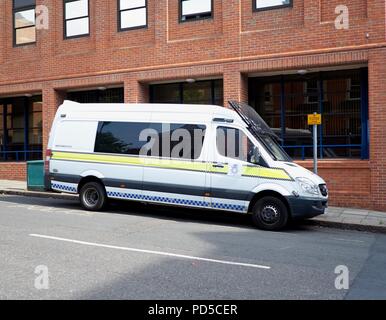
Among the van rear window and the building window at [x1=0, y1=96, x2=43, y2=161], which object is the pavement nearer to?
the van rear window

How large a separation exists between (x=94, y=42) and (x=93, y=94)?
2.03 metres

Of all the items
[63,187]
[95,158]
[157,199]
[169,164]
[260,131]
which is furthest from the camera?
[63,187]

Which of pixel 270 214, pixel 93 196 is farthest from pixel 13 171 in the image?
pixel 270 214

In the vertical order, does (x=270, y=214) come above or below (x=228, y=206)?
below

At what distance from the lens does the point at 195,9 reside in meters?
15.2

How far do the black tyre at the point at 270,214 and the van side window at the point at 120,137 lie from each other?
3214 millimetres

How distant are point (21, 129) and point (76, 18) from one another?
5424 mm

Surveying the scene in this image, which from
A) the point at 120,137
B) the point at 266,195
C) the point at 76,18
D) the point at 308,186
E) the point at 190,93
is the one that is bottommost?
the point at 266,195

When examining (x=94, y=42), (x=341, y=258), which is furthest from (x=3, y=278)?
(x=94, y=42)

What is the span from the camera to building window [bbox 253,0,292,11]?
45.8ft

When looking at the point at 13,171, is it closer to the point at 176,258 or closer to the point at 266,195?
the point at 266,195

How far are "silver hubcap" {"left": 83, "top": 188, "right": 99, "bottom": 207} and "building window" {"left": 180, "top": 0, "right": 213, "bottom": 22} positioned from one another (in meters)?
6.77

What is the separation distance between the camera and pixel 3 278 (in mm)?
5777

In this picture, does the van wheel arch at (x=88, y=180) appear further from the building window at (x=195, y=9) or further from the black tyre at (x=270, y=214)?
the building window at (x=195, y=9)
